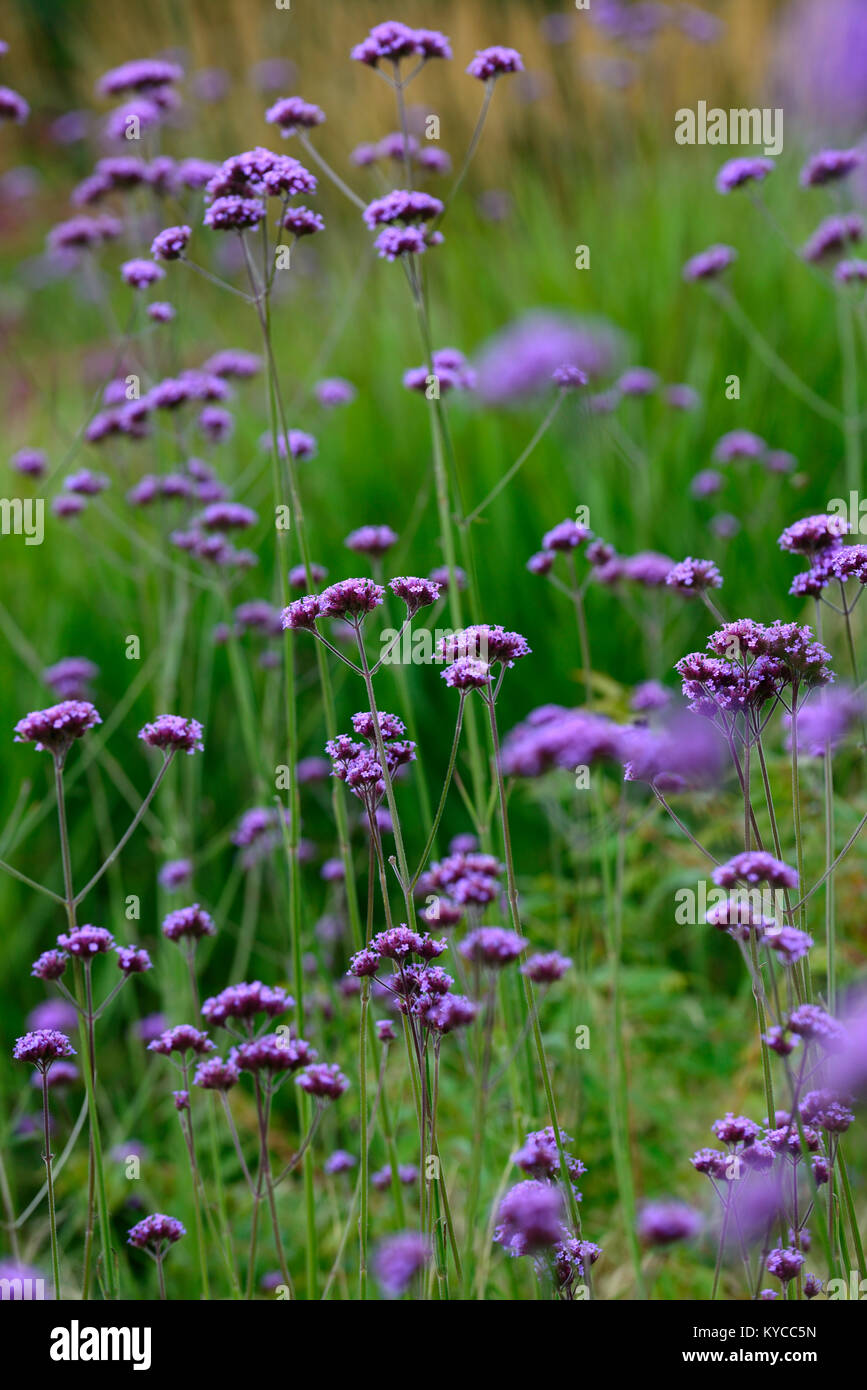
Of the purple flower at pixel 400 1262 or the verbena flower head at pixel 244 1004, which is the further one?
the verbena flower head at pixel 244 1004

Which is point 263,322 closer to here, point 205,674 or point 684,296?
point 205,674

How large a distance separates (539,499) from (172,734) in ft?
7.48

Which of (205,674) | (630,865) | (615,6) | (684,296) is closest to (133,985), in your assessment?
(205,674)

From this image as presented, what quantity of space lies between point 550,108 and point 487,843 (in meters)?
5.62

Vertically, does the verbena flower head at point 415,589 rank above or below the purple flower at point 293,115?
below

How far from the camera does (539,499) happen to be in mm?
3438

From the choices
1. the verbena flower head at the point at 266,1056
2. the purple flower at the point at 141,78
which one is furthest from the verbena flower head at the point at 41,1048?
the purple flower at the point at 141,78

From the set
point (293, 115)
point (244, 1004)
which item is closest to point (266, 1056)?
point (244, 1004)

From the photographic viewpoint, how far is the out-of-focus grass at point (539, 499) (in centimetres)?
218

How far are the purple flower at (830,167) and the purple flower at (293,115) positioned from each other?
104 centimetres

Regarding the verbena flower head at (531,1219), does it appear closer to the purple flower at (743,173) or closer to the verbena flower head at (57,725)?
the verbena flower head at (57,725)

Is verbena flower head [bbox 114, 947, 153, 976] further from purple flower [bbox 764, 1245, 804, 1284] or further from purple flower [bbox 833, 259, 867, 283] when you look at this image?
purple flower [bbox 833, 259, 867, 283]

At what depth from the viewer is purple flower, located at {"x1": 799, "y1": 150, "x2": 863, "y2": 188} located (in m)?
2.26

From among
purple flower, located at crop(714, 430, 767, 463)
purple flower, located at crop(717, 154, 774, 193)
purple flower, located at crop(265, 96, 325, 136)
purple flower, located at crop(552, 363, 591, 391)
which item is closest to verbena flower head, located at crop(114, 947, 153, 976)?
purple flower, located at crop(552, 363, 591, 391)
